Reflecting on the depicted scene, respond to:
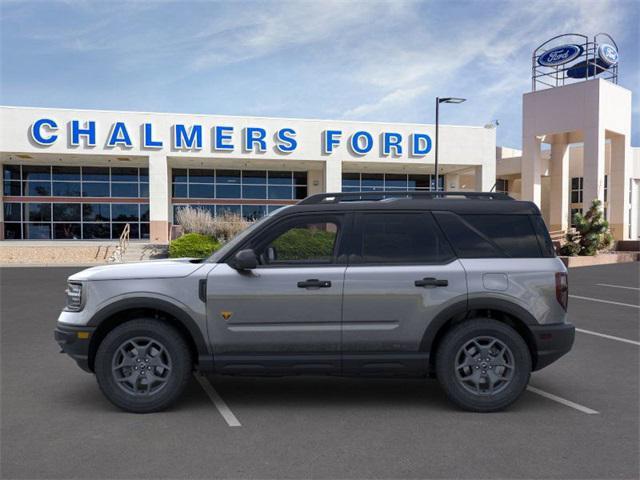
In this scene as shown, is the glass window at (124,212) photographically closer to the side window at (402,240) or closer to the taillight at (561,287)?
the side window at (402,240)

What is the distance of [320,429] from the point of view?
181 inches

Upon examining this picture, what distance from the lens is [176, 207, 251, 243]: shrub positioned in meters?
25.7

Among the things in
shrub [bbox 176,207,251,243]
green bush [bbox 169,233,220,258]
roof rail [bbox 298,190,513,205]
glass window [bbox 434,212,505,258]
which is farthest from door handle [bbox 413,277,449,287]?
shrub [bbox 176,207,251,243]

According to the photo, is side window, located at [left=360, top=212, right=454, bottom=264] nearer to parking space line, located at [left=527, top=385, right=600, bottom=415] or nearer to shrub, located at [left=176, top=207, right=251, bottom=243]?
parking space line, located at [left=527, top=385, right=600, bottom=415]

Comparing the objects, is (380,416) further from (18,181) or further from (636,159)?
(636,159)

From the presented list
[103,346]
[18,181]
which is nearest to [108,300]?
[103,346]

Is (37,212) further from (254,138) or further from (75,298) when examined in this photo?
(75,298)

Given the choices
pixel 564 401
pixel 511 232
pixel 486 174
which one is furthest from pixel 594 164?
pixel 511 232

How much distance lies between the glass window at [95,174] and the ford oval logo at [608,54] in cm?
3010

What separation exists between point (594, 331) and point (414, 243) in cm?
538

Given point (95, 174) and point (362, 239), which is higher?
point (95, 174)

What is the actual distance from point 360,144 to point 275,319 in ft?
96.3

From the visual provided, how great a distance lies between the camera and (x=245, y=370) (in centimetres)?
493

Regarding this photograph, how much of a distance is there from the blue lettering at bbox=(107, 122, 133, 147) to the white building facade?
2.1 inches
